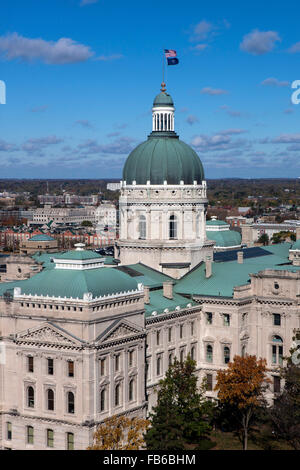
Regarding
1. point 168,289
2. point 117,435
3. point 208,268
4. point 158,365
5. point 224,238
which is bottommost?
point 117,435

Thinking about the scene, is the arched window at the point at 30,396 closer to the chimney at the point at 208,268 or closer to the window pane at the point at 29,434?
the window pane at the point at 29,434

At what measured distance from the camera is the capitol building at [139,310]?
2913 inches

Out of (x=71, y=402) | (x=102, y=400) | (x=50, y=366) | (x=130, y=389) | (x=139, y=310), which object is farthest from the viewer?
(x=139, y=310)

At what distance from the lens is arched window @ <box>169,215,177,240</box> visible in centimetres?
10031

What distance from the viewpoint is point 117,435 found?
69250 mm

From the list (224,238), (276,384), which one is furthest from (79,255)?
(224,238)

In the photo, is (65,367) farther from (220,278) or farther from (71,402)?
(220,278)

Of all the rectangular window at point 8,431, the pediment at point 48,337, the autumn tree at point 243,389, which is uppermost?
the pediment at point 48,337

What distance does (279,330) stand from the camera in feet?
306

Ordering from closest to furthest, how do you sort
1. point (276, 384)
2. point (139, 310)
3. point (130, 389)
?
point (130, 389) → point (139, 310) → point (276, 384)

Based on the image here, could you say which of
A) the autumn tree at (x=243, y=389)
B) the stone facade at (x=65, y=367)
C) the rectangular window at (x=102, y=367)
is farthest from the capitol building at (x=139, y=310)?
the autumn tree at (x=243, y=389)

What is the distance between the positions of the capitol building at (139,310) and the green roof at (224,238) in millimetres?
8263

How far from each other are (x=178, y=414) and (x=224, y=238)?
49.2m

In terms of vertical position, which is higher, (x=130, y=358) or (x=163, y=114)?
(x=163, y=114)
